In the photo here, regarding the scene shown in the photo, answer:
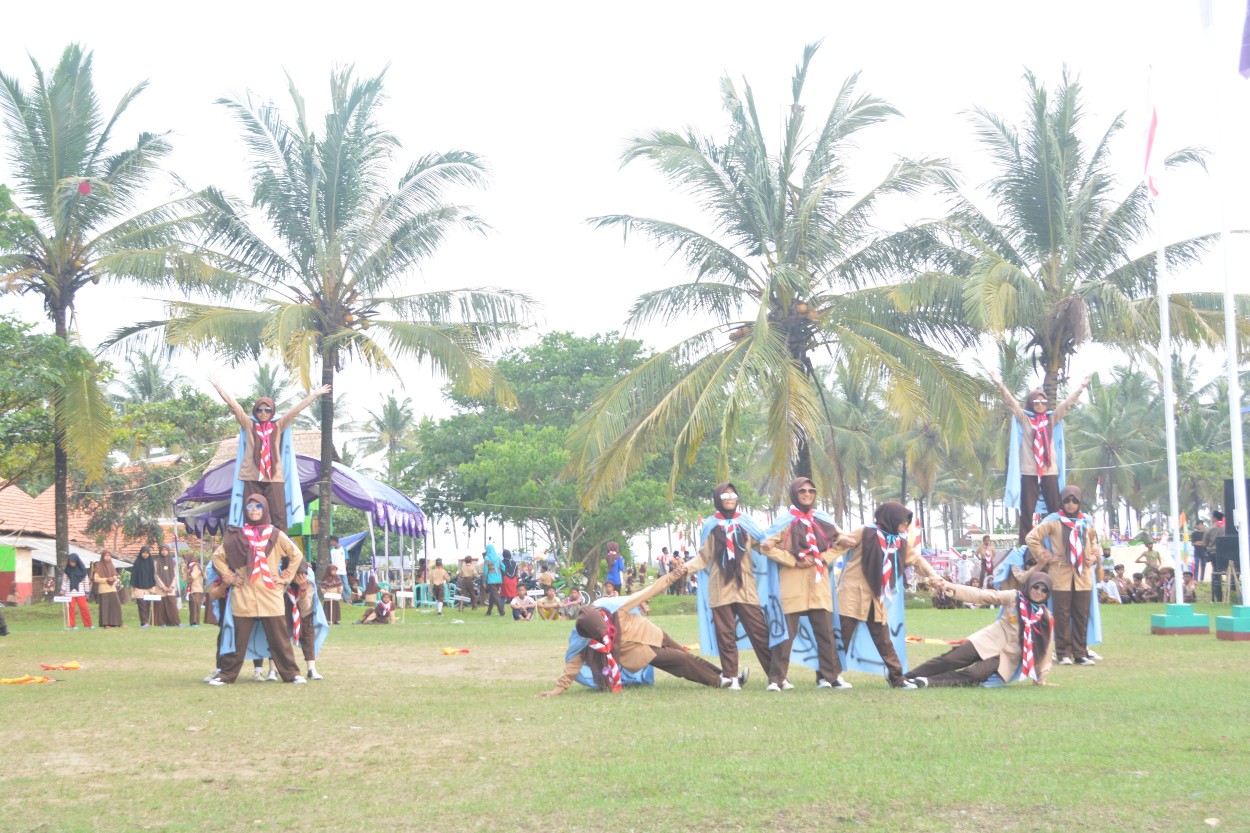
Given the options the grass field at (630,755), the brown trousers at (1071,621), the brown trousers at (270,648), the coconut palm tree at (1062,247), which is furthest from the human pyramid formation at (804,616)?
the coconut palm tree at (1062,247)

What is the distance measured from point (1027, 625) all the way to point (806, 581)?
1.76 metres

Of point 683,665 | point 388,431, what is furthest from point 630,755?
point 388,431

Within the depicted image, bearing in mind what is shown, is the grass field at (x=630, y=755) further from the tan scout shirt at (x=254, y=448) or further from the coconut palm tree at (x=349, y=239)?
the coconut palm tree at (x=349, y=239)

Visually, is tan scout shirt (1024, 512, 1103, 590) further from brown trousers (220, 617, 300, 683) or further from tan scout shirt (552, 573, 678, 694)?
brown trousers (220, 617, 300, 683)

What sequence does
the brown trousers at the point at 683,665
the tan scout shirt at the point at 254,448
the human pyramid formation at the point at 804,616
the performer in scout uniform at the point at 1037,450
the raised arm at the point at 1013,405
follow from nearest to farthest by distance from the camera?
the human pyramid formation at the point at 804,616 < the brown trousers at the point at 683,665 < the tan scout shirt at the point at 254,448 < the raised arm at the point at 1013,405 < the performer in scout uniform at the point at 1037,450

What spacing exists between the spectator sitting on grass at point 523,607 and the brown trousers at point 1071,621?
1453 centimetres

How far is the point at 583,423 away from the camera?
68.8 ft

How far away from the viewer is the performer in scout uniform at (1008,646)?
984 centimetres

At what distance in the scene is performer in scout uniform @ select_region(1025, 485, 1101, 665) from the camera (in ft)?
40.1

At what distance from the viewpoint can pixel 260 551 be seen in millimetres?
11141

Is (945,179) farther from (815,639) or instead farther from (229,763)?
(229,763)

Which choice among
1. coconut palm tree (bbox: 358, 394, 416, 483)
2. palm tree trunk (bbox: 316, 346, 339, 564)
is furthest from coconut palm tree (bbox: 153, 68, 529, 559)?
coconut palm tree (bbox: 358, 394, 416, 483)

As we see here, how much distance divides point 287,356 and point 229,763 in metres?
15.4

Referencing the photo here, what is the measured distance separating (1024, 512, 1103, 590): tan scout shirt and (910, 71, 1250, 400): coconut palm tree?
8722 mm
